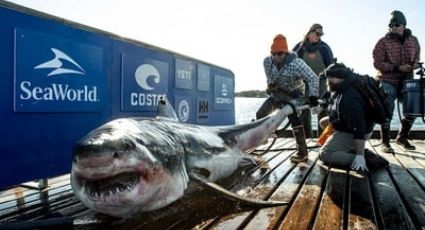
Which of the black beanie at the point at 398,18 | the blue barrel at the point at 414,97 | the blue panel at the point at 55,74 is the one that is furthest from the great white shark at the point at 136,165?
the black beanie at the point at 398,18

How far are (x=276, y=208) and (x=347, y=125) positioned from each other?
2679mm

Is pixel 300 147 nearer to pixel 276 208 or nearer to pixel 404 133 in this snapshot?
pixel 404 133

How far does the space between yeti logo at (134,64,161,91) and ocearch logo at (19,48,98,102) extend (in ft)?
3.66

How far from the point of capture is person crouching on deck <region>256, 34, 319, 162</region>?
6.01m

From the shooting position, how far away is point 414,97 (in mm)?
6746

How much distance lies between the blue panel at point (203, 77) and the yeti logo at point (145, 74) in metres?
1.76

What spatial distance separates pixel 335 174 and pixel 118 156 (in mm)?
3015

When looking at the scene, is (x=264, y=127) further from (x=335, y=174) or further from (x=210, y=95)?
(x=210, y=95)

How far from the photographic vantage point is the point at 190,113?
7359mm

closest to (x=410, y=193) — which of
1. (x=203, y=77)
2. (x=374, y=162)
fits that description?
(x=374, y=162)

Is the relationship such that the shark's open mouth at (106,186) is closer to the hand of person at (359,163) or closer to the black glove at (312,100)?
the hand of person at (359,163)

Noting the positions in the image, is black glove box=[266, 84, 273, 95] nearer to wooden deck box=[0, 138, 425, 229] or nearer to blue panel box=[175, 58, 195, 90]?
blue panel box=[175, 58, 195, 90]

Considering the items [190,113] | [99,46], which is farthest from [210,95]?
[99,46]

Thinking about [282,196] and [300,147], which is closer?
[282,196]
